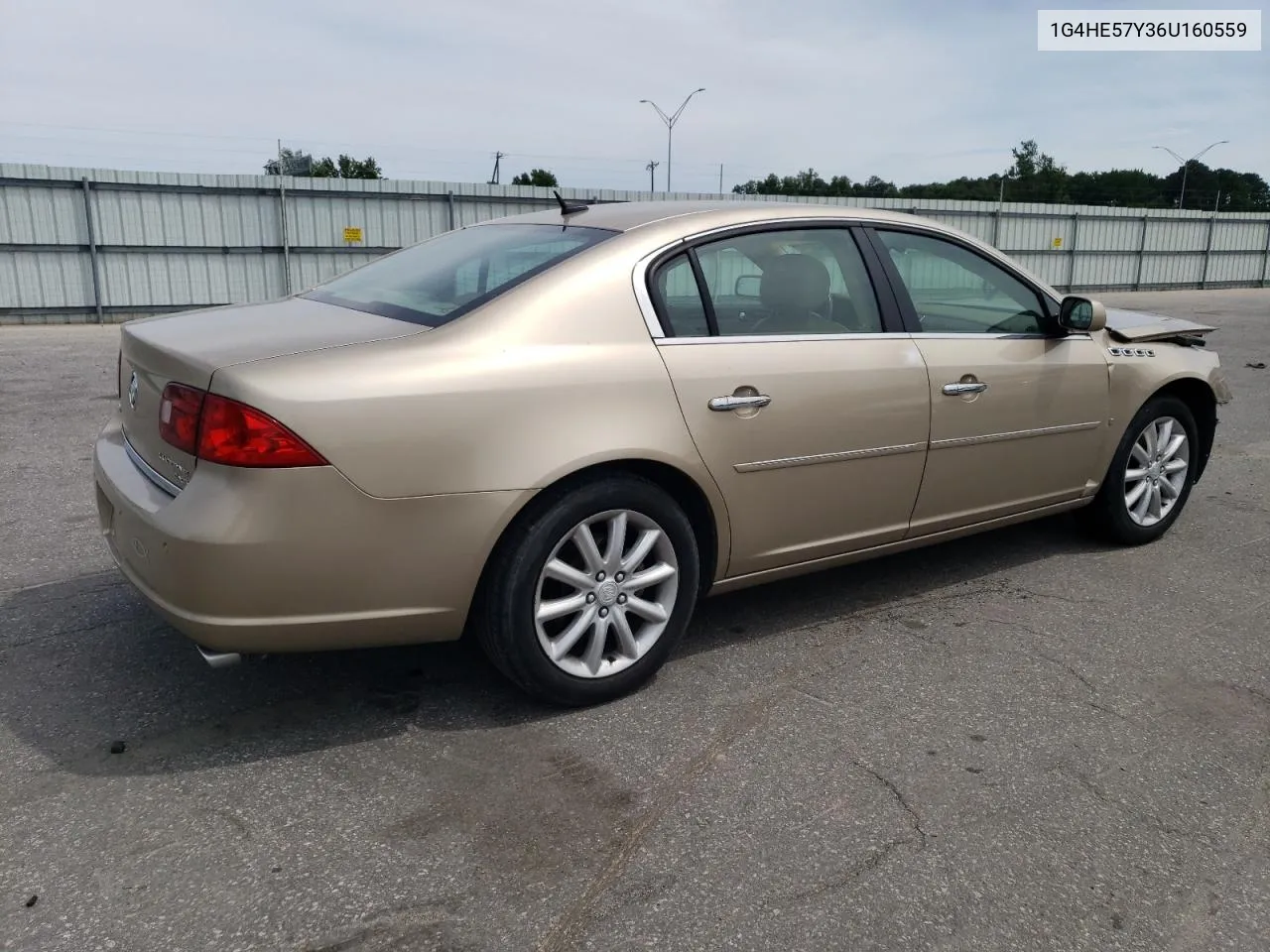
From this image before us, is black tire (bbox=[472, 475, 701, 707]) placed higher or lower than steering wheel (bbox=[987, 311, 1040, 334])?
lower

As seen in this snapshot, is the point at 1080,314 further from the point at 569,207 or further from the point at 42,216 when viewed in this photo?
the point at 42,216

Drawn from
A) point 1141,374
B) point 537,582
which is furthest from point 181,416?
point 1141,374

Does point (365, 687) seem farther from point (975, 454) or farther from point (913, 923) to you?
point (975, 454)

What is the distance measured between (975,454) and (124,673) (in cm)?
316

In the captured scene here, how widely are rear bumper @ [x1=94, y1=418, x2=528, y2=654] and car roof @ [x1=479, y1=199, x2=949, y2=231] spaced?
3.92 feet

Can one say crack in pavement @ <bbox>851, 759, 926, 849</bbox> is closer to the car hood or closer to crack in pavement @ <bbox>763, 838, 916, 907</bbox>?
crack in pavement @ <bbox>763, 838, 916, 907</bbox>

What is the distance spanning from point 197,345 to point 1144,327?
13.3ft

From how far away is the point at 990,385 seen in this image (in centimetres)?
402

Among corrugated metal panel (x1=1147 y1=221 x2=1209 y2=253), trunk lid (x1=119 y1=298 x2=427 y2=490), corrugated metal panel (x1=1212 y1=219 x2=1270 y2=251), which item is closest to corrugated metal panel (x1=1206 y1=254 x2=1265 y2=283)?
corrugated metal panel (x1=1212 y1=219 x2=1270 y2=251)

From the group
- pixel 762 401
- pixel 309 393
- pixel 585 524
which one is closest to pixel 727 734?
pixel 585 524

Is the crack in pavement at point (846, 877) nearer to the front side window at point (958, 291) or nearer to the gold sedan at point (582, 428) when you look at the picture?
the gold sedan at point (582, 428)

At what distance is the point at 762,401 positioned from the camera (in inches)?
132

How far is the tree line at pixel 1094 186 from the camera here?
67688 mm

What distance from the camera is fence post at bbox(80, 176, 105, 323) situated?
17.6 metres
